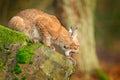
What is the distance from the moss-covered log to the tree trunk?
6756mm

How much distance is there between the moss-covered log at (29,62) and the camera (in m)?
8.28

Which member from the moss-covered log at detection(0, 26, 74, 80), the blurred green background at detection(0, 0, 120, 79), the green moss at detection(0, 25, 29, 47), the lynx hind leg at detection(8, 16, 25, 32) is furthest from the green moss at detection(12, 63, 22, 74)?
the blurred green background at detection(0, 0, 120, 79)

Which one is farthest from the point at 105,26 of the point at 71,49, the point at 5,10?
the point at 71,49

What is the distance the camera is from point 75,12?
1582cm

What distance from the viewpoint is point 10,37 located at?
851 centimetres

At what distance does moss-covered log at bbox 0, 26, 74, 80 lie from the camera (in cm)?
828

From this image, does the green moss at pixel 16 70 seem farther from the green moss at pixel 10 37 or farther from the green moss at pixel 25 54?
the green moss at pixel 10 37

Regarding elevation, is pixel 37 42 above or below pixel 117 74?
above

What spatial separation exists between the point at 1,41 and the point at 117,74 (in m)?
11.3

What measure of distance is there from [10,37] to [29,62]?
57 centimetres

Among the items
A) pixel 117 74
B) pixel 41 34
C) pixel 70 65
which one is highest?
pixel 41 34

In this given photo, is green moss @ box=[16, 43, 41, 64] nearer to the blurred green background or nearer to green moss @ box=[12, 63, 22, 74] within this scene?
green moss @ box=[12, 63, 22, 74]

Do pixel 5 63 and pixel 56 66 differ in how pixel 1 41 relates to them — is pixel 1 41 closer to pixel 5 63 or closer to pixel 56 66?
pixel 5 63

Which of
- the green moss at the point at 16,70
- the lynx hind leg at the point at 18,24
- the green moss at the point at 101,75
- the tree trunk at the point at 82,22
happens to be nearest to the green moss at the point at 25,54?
the green moss at the point at 16,70
